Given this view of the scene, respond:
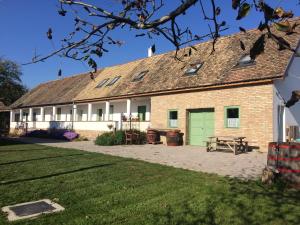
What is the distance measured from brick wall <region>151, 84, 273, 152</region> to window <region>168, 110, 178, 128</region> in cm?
49

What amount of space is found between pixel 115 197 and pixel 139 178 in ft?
6.36

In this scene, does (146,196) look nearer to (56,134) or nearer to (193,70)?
(193,70)

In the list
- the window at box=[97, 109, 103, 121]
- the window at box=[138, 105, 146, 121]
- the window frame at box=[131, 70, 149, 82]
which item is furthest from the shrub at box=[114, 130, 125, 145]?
the window at box=[97, 109, 103, 121]

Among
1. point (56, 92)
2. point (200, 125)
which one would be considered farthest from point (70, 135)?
point (200, 125)

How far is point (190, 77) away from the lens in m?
19.7

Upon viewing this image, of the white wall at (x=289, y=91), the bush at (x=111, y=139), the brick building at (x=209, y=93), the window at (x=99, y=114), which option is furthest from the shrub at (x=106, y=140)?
the window at (x=99, y=114)

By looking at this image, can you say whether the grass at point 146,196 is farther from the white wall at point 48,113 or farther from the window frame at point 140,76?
the white wall at point 48,113

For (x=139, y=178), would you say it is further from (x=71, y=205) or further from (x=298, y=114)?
(x=298, y=114)

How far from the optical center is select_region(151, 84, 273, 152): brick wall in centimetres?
1507

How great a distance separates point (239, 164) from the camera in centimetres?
1121

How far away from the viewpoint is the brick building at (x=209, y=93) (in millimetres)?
15359

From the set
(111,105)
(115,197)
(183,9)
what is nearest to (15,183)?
(115,197)

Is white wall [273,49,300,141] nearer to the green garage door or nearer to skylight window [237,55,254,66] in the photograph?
skylight window [237,55,254,66]

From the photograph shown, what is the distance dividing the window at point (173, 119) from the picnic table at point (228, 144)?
3778 mm
